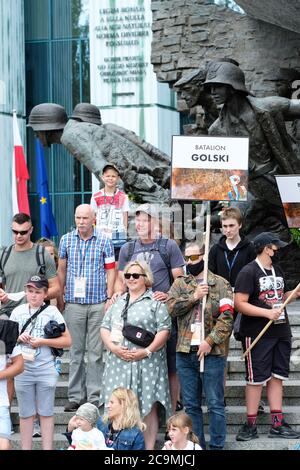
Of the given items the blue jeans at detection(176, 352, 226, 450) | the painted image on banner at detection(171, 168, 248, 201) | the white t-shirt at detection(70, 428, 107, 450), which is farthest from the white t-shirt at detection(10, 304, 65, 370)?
the painted image on banner at detection(171, 168, 248, 201)

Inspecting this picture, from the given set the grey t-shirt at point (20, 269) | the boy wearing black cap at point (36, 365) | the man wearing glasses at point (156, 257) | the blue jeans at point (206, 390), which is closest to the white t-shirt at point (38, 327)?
the boy wearing black cap at point (36, 365)

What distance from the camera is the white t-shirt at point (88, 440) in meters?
8.10

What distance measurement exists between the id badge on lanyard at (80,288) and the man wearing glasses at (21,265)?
15 centimetres

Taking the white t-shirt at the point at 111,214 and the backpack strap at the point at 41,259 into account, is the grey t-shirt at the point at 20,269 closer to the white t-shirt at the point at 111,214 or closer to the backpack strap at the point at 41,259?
the backpack strap at the point at 41,259

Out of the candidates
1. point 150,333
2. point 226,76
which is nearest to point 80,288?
point 150,333

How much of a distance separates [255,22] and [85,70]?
12648mm

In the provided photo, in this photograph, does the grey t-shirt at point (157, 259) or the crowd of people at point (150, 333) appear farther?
the grey t-shirt at point (157, 259)

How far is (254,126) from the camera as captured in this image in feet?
43.1

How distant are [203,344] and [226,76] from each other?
4476mm

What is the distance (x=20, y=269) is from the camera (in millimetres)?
9859

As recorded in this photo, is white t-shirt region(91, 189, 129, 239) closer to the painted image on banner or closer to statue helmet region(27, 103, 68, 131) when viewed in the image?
the painted image on banner

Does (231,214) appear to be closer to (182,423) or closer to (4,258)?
(4,258)
